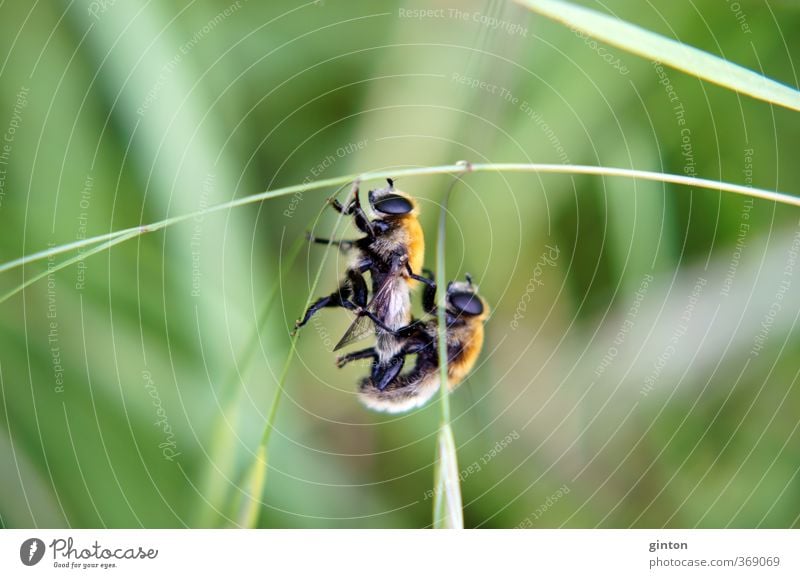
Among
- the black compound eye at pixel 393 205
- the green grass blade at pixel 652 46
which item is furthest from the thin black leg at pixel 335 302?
the green grass blade at pixel 652 46

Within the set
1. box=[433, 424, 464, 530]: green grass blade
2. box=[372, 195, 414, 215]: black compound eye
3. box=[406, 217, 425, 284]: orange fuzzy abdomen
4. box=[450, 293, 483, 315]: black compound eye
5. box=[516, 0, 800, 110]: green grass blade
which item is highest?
box=[516, 0, 800, 110]: green grass blade

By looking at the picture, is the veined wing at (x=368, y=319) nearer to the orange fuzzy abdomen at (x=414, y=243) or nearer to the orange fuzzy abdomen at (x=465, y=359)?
the orange fuzzy abdomen at (x=414, y=243)

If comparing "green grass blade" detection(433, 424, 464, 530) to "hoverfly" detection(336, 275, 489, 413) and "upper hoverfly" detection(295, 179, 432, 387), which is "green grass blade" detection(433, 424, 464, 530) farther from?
"upper hoverfly" detection(295, 179, 432, 387)

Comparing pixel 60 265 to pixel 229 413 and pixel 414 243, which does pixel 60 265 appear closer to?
pixel 229 413

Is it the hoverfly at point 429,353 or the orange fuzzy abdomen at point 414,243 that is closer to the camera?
the orange fuzzy abdomen at point 414,243

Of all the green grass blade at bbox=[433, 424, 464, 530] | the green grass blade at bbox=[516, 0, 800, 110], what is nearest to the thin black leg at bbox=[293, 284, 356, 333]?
the green grass blade at bbox=[433, 424, 464, 530]
